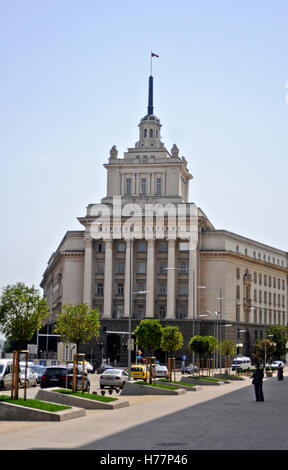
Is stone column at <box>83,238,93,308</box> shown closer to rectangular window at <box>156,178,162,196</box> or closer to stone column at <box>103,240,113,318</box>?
stone column at <box>103,240,113,318</box>

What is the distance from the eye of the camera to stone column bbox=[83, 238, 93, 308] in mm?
111438

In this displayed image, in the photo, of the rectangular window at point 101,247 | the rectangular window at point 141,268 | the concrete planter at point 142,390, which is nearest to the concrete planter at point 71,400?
the concrete planter at point 142,390

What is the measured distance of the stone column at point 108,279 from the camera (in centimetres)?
11025

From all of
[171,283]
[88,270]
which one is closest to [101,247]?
[88,270]

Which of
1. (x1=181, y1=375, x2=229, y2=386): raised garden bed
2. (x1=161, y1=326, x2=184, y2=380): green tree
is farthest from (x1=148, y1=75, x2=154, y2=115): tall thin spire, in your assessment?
(x1=181, y1=375, x2=229, y2=386): raised garden bed

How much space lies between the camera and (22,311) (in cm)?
3450

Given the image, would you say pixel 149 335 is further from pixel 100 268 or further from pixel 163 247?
pixel 100 268

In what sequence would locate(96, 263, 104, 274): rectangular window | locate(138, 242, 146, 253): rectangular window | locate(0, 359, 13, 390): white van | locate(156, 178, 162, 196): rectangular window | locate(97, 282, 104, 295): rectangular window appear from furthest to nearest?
1. locate(156, 178, 162, 196): rectangular window
2. locate(96, 263, 104, 274): rectangular window
3. locate(138, 242, 146, 253): rectangular window
4. locate(97, 282, 104, 295): rectangular window
5. locate(0, 359, 13, 390): white van

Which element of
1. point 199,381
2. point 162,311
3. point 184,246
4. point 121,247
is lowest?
point 199,381

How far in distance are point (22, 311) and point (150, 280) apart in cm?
7628

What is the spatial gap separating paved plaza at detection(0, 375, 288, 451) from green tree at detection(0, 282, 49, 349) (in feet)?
20.8

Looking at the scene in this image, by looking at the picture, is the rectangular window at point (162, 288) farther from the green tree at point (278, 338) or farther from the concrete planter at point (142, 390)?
the concrete planter at point (142, 390)

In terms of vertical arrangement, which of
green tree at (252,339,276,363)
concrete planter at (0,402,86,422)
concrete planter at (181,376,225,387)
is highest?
green tree at (252,339,276,363)
